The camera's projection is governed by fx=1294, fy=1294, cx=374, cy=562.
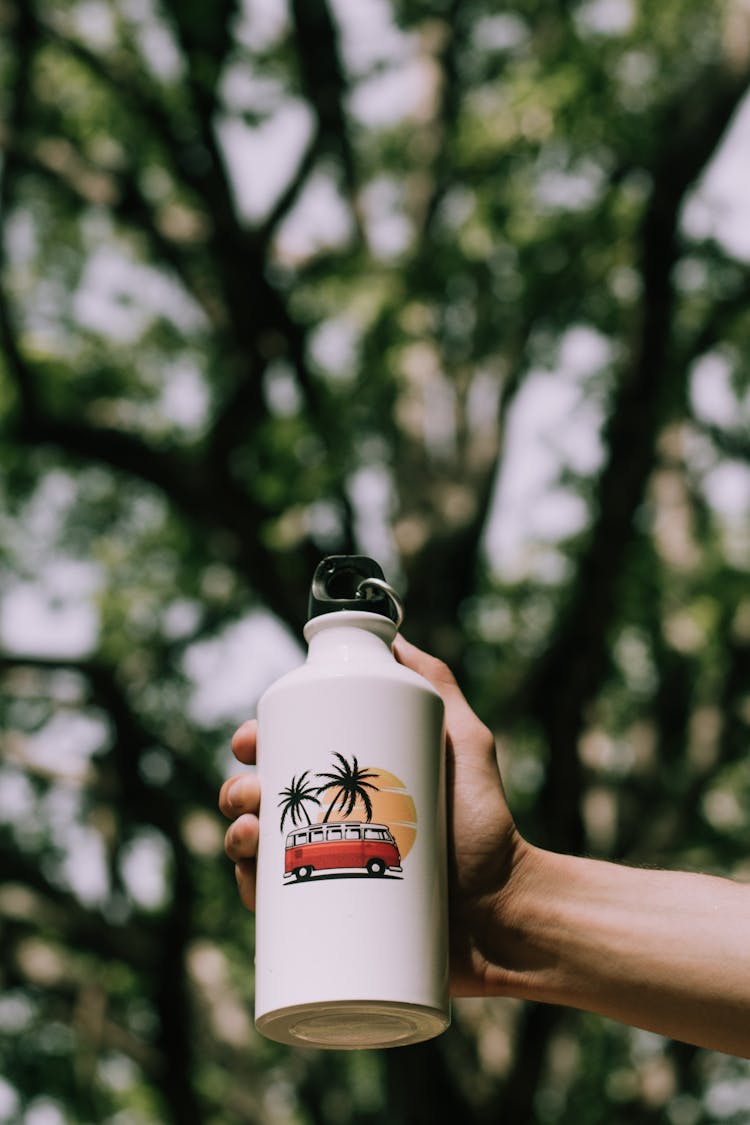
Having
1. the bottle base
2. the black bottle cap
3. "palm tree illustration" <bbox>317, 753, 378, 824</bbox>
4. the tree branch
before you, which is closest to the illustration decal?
"palm tree illustration" <bbox>317, 753, 378, 824</bbox>

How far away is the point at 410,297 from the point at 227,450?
155 centimetres

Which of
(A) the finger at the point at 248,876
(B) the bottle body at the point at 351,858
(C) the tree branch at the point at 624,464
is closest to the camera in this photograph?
(B) the bottle body at the point at 351,858

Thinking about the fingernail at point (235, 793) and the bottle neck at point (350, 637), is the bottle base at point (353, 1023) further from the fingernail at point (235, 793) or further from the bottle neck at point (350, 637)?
the bottle neck at point (350, 637)

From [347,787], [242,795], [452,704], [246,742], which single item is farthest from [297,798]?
[452,704]

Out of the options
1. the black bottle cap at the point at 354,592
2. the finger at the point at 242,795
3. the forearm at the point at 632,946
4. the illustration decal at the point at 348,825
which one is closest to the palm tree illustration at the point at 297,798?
the illustration decal at the point at 348,825

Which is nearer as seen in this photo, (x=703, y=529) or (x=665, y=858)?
(x=665, y=858)

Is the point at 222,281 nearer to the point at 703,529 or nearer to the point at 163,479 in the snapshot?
the point at 163,479

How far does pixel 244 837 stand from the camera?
2475mm

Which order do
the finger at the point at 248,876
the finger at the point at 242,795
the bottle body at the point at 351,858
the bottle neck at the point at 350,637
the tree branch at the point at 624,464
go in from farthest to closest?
the tree branch at the point at 624,464, the finger at the point at 248,876, the finger at the point at 242,795, the bottle neck at the point at 350,637, the bottle body at the point at 351,858

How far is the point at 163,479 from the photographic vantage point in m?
8.15

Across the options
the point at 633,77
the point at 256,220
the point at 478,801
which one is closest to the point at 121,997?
the point at 256,220

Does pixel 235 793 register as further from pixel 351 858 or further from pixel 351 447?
pixel 351 447

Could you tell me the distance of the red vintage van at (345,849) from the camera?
2115 millimetres

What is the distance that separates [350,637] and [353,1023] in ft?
2.19
